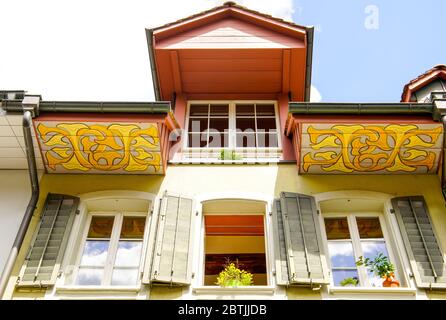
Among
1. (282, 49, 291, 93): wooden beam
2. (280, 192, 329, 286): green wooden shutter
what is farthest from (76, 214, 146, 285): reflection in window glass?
(282, 49, 291, 93): wooden beam

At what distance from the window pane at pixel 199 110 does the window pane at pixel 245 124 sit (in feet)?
2.21

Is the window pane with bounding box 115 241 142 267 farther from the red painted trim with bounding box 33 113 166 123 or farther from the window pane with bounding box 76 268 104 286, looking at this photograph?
the red painted trim with bounding box 33 113 166 123

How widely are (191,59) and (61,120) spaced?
3.07 meters

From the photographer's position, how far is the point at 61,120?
6.09 metres

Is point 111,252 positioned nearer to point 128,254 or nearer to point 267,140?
point 128,254

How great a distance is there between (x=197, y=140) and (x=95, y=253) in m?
2.79

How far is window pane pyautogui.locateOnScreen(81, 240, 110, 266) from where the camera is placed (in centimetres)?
584

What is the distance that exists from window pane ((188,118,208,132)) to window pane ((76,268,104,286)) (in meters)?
3.22

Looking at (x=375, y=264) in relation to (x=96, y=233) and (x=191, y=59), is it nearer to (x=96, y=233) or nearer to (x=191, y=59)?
(x=96, y=233)

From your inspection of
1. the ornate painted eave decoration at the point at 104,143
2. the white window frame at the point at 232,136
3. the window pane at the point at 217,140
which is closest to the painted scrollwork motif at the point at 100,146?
the ornate painted eave decoration at the point at 104,143

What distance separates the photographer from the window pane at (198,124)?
7838 millimetres

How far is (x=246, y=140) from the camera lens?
762cm

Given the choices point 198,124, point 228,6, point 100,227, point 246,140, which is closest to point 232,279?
point 100,227

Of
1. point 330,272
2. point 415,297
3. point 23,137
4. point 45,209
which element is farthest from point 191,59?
point 415,297
